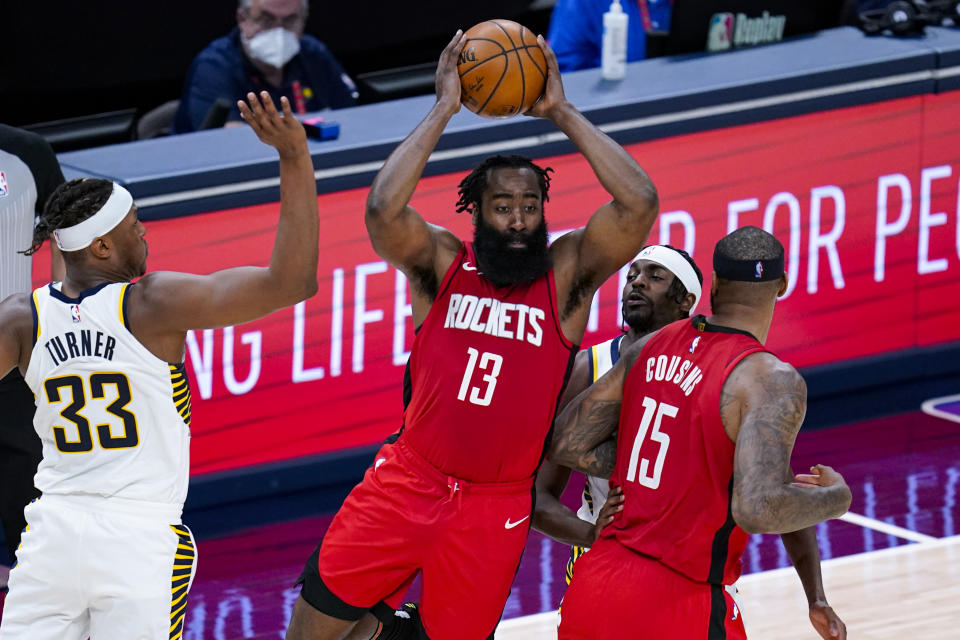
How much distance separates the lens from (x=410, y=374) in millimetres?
5191

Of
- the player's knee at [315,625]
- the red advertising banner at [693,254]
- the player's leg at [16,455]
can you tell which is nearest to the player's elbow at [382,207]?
the player's knee at [315,625]

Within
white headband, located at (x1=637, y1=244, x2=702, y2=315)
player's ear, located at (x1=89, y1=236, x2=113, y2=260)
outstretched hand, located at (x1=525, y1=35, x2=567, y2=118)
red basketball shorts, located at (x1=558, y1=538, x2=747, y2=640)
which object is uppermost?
outstretched hand, located at (x1=525, y1=35, x2=567, y2=118)

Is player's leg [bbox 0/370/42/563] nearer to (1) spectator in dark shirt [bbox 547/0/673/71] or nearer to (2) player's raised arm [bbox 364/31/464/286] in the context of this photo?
(2) player's raised arm [bbox 364/31/464/286]

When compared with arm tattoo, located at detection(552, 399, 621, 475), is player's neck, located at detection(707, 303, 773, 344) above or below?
above

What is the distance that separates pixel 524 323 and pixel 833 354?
4.36 m

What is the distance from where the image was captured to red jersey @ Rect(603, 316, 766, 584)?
168 inches

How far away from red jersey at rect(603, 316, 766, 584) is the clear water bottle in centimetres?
419

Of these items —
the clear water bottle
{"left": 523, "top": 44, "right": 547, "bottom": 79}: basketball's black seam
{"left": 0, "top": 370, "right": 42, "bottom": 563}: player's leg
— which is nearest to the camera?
{"left": 523, "top": 44, "right": 547, "bottom": 79}: basketball's black seam

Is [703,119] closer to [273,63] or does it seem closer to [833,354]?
[833,354]

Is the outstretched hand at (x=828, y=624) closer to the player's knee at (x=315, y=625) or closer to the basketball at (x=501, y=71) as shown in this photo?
the player's knee at (x=315, y=625)

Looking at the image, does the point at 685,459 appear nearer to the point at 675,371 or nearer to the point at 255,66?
the point at 675,371

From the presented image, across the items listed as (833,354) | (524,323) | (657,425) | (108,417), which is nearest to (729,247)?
(657,425)

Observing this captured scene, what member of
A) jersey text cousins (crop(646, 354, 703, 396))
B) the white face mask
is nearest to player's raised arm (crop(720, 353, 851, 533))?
jersey text cousins (crop(646, 354, 703, 396))

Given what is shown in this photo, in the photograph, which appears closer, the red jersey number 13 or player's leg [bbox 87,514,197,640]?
player's leg [bbox 87,514,197,640]
